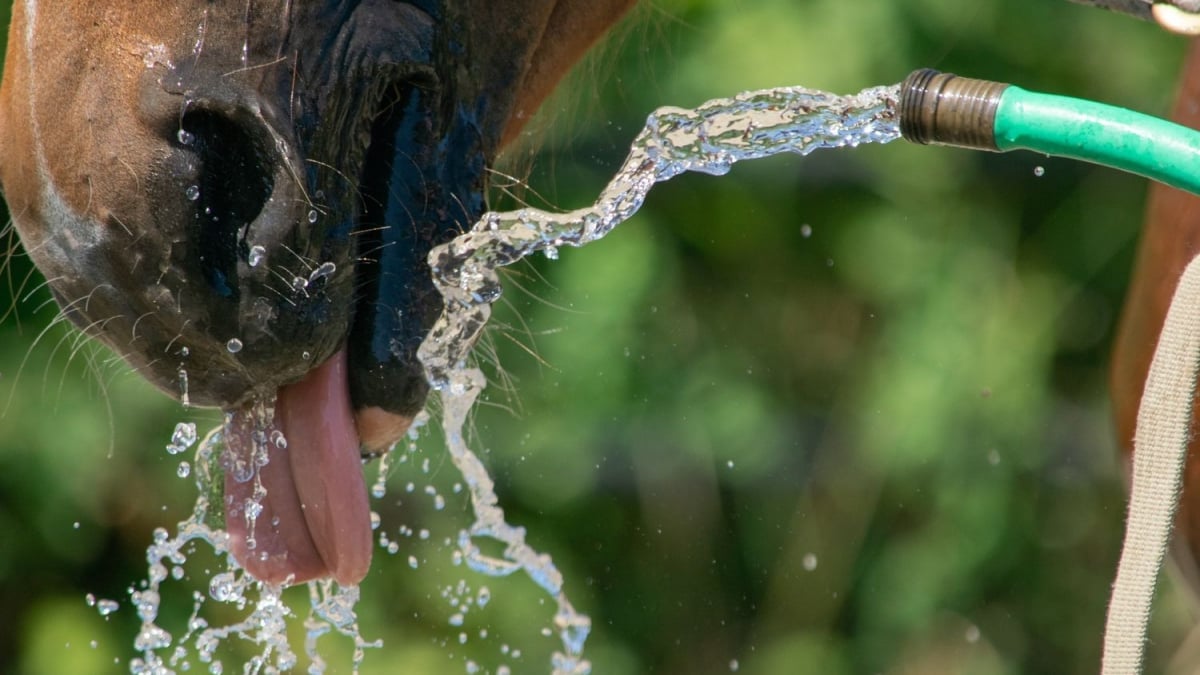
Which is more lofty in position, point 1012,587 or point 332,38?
point 332,38

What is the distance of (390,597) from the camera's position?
6.77 ft

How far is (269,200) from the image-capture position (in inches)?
29.3

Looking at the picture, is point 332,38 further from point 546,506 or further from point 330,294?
point 546,506

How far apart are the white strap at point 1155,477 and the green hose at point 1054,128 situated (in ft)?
0.25

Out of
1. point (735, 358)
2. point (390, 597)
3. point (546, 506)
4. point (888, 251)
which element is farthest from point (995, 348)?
point (390, 597)

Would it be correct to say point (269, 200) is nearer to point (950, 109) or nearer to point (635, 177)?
point (635, 177)

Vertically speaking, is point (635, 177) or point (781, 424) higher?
point (635, 177)

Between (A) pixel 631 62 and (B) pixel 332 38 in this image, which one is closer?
(B) pixel 332 38

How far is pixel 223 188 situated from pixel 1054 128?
0.42 m

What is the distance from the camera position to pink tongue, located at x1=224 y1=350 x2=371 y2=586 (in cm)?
85

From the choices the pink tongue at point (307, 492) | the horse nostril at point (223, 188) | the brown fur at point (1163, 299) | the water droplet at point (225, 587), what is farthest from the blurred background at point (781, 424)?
the horse nostril at point (223, 188)

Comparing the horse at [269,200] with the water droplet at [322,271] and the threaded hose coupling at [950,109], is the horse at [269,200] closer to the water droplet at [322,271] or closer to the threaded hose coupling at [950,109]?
the water droplet at [322,271]

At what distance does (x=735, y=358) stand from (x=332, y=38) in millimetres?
1444

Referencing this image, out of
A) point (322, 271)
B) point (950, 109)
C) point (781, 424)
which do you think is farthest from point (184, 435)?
point (781, 424)
